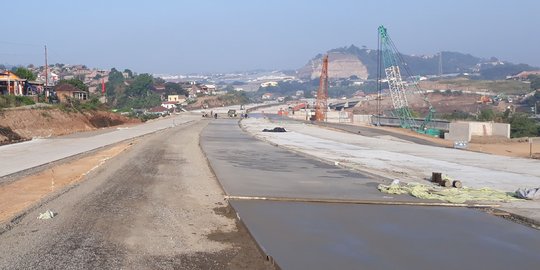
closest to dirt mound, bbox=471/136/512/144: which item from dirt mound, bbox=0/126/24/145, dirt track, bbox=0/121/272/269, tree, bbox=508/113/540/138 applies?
tree, bbox=508/113/540/138

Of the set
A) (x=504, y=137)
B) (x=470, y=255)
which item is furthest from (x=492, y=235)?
(x=504, y=137)

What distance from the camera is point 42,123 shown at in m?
62.4

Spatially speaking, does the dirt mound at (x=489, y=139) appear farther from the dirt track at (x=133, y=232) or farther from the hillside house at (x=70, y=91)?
the hillside house at (x=70, y=91)

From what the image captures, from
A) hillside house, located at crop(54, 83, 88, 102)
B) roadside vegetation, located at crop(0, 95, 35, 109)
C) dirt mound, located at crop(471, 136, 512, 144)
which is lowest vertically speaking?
dirt mound, located at crop(471, 136, 512, 144)

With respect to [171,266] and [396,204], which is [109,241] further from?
[396,204]

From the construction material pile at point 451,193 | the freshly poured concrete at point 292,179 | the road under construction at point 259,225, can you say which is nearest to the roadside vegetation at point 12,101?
the freshly poured concrete at point 292,179

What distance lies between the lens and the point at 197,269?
9273 mm

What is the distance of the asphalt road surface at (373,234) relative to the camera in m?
10.4

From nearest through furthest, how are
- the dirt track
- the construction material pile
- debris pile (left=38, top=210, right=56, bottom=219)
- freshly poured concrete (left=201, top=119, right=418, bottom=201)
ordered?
the dirt track < debris pile (left=38, top=210, right=56, bottom=219) < the construction material pile < freshly poured concrete (left=201, top=119, right=418, bottom=201)

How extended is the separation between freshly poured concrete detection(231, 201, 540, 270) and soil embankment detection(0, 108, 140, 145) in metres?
38.1

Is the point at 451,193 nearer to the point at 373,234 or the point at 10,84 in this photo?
the point at 373,234

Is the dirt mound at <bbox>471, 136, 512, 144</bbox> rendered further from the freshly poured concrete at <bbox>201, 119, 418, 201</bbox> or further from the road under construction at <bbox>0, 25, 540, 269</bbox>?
the road under construction at <bbox>0, 25, 540, 269</bbox>

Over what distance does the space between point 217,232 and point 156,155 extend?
22484 mm

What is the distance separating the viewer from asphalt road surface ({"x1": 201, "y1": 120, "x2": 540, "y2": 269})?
10.4 m
